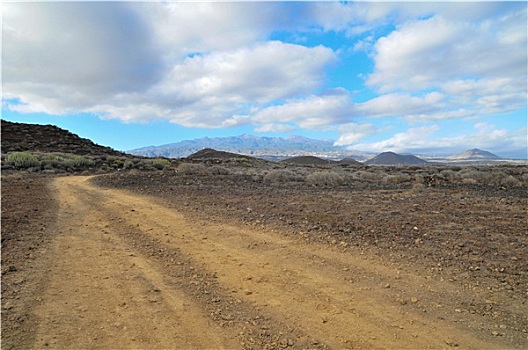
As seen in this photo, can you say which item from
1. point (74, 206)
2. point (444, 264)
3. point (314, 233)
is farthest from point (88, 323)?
point (74, 206)

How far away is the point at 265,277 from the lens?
5.66m

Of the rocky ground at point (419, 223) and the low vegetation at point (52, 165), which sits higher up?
the low vegetation at point (52, 165)

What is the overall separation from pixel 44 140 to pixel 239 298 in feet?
165

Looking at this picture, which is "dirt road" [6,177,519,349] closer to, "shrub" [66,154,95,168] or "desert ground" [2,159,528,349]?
"desert ground" [2,159,528,349]

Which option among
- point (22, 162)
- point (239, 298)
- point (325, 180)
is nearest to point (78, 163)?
point (22, 162)

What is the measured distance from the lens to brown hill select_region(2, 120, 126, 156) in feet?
131

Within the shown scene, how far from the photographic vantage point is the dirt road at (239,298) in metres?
4.00

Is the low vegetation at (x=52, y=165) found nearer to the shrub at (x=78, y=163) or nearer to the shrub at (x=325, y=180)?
the shrub at (x=78, y=163)

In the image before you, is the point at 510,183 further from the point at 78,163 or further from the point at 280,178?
the point at 78,163

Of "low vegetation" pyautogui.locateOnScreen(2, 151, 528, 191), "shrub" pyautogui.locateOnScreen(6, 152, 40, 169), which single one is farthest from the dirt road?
"shrub" pyautogui.locateOnScreen(6, 152, 40, 169)

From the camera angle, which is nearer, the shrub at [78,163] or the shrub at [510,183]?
the shrub at [510,183]

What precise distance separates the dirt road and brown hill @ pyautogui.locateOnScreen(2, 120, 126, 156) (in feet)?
126

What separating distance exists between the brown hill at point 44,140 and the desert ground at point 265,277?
1381 inches

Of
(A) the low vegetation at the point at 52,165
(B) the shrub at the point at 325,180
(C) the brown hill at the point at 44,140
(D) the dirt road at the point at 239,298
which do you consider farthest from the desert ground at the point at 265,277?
(C) the brown hill at the point at 44,140
